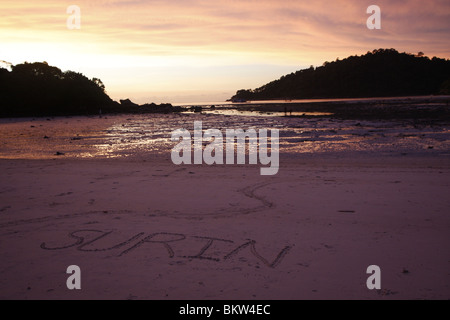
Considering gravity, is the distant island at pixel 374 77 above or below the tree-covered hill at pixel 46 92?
above

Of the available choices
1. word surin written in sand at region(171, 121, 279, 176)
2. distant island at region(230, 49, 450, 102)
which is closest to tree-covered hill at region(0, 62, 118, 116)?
word surin written in sand at region(171, 121, 279, 176)

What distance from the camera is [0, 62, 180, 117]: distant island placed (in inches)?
1997

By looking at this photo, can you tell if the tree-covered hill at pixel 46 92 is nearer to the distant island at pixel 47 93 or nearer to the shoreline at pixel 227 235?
the distant island at pixel 47 93

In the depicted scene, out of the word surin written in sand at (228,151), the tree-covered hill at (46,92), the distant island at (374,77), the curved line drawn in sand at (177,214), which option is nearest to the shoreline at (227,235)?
the curved line drawn in sand at (177,214)

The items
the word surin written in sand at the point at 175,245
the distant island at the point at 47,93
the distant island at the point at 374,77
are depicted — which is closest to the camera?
the word surin written in sand at the point at 175,245

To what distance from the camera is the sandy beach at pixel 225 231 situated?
12.1ft

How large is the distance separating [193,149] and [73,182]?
675cm

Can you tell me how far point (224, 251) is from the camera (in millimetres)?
4496

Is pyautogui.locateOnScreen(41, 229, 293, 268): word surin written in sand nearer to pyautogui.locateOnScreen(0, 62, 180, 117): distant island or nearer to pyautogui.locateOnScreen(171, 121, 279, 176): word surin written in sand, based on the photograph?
pyautogui.locateOnScreen(171, 121, 279, 176): word surin written in sand

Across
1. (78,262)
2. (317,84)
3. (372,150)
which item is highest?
(317,84)

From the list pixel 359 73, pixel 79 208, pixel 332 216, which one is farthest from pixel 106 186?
pixel 359 73

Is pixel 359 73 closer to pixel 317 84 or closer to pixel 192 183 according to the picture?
pixel 317 84

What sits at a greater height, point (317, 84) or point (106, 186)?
point (317, 84)

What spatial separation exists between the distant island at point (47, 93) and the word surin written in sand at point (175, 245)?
1896 inches
